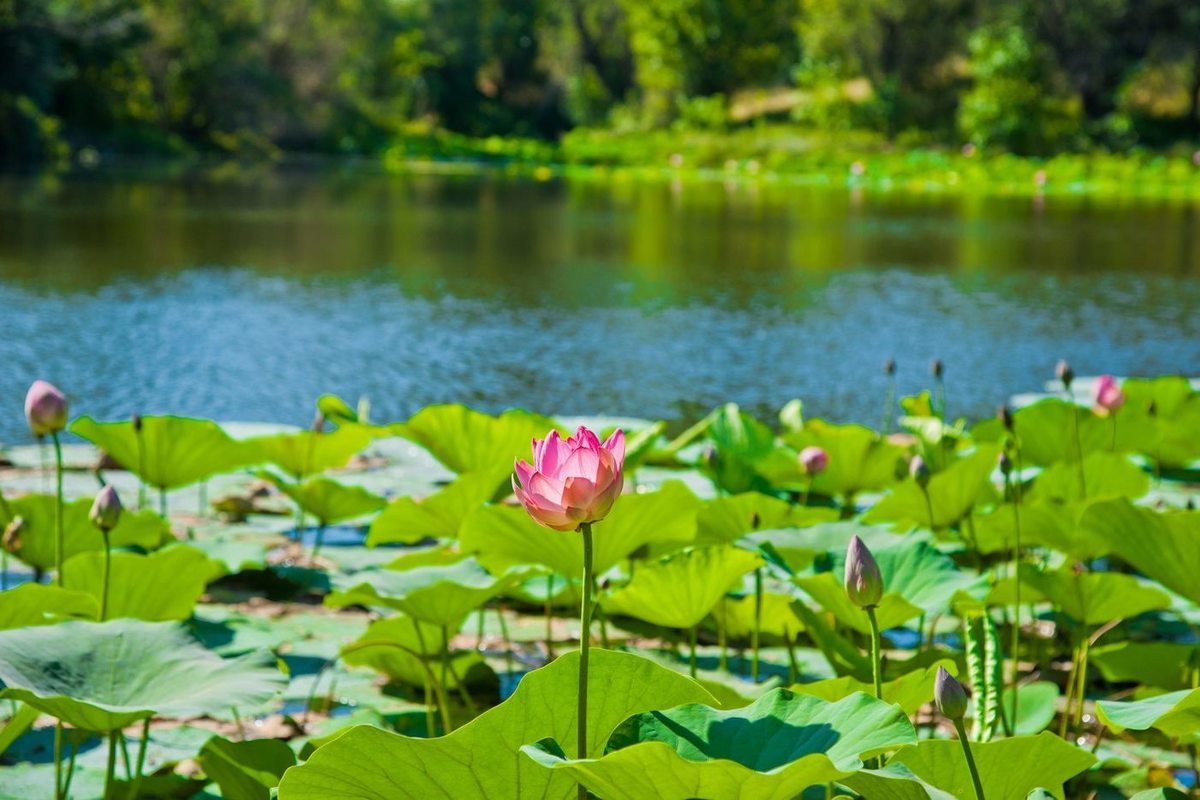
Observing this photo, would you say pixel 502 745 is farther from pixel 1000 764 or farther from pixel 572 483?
pixel 1000 764

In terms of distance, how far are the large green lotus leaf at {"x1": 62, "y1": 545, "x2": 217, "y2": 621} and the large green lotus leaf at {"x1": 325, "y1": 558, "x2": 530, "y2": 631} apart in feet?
0.51

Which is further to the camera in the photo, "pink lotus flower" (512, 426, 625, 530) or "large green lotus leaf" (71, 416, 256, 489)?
"large green lotus leaf" (71, 416, 256, 489)

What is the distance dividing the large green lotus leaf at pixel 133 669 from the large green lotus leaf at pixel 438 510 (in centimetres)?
61

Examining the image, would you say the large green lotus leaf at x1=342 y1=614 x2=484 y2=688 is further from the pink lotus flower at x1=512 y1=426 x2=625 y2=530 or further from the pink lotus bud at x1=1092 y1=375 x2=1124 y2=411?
the pink lotus bud at x1=1092 y1=375 x2=1124 y2=411

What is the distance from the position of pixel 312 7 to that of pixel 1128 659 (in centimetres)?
2808

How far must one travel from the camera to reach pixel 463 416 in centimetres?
225

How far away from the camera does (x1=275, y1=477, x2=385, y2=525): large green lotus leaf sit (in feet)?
7.13

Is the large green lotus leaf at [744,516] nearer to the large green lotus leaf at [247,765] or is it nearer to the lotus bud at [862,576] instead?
the large green lotus leaf at [247,765]

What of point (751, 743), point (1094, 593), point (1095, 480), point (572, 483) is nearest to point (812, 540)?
point (1094, 593)

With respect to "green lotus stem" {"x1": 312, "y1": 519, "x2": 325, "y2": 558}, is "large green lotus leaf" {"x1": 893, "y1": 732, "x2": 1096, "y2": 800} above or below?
above

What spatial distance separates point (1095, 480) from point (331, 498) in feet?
3.89

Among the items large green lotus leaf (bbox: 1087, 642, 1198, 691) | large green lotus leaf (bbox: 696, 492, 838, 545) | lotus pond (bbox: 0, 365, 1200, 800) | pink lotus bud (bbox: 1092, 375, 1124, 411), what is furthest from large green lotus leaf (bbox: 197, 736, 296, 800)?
pink lotus bud (bbox: 1092, 375, 1124, 411)

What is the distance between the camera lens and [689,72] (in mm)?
28047

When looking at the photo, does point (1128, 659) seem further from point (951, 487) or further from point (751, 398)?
point (751, 398)
